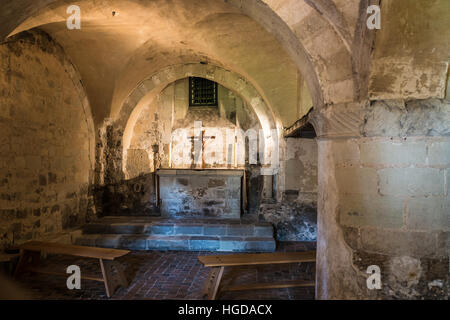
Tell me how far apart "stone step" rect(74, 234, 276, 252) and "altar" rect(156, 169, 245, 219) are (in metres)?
1.12

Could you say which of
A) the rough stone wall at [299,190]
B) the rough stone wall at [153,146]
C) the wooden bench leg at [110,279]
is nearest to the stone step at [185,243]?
the rough stone wall at [299,190]

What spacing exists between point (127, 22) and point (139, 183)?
13.7 ft

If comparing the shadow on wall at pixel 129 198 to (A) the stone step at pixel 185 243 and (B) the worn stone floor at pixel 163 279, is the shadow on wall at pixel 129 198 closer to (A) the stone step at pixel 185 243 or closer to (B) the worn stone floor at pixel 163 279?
(A) the stone step at pixel 185 243

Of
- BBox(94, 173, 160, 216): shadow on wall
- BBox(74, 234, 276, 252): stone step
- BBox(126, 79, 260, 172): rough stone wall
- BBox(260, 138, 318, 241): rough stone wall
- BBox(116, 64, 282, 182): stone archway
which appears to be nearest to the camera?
BBox(74, 234, 276, 252): stone step

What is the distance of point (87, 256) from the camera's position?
11.1ft

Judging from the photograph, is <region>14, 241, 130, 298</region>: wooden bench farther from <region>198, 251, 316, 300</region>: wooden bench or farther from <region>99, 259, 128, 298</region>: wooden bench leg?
<region>198, 251, 316, 300</region>: wooden bench

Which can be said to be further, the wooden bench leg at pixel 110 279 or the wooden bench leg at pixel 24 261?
the wooden bench leg at pixel 24 261

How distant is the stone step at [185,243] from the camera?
16.4 feet

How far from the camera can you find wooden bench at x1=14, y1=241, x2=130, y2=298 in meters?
3.33

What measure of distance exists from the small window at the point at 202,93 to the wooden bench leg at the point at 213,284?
571 centimetres

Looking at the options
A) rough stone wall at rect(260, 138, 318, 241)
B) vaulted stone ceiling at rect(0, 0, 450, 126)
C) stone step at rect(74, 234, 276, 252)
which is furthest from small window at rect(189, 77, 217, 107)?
stone step at rect(74, 234, 276, 252)
